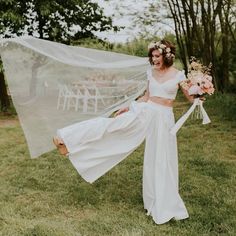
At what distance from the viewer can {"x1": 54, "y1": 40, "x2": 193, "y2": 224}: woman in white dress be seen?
19.6 feet

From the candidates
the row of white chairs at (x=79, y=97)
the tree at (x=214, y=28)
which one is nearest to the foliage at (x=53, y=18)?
the tree at (x=214, y=28)

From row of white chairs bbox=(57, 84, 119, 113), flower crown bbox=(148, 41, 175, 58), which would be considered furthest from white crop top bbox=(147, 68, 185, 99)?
row of white chairs bbox=(57, 84, 119, 113)

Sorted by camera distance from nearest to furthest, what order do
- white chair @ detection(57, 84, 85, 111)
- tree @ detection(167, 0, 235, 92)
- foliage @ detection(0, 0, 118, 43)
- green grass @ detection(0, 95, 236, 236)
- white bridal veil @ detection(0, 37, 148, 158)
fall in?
green grass @ detection(0, 95, 236, 236)
white bridal veil @ detection(0, 37, 148, 158)
white chair @ detection(57, 84, 85, 111)
foliage @ detection(0, 0, 118, 43)
tree @ detection(167, 0, 235, 92)

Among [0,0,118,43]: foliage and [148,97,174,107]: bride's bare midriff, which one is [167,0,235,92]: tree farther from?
[148,97,174,107]: bride's bare midriff

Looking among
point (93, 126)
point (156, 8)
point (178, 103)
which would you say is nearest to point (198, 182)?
point (93, 126)

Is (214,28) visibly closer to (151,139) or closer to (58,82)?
(58,82)

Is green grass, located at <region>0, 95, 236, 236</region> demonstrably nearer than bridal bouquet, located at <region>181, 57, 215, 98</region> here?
Yes

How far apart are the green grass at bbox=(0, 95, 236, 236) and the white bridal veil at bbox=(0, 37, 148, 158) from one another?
2.65 feet

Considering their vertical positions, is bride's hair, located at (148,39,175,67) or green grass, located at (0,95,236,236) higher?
bride's hair, located at (148,39,175,67)

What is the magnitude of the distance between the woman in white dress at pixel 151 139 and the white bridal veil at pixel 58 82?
67cm

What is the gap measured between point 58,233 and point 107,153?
1206 millimetres

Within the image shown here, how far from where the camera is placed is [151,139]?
20.1ft

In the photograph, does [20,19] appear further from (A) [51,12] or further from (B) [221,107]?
(B) [221,107]

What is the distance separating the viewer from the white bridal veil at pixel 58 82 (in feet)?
21.8
